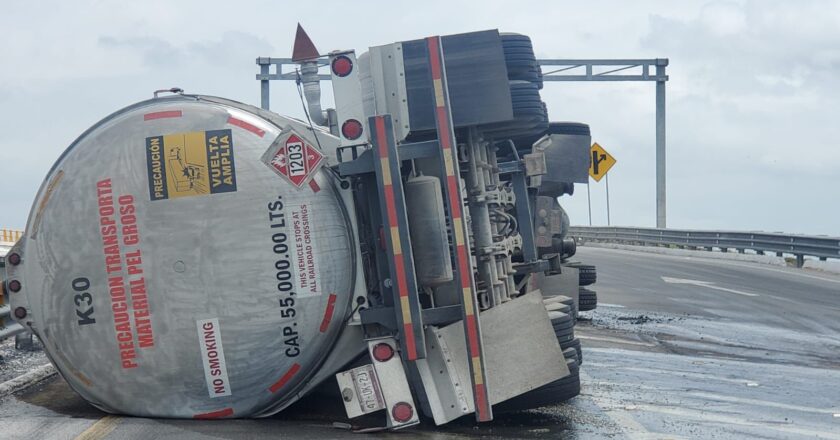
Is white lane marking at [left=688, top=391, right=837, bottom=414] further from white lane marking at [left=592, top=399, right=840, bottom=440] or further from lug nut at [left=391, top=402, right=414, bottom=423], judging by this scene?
lug nut at [left=391, top=402, right=414, bottom=423]

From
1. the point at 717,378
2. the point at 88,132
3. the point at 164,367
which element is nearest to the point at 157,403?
the point at 164,367

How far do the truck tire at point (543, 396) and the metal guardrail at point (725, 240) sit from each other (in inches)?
373

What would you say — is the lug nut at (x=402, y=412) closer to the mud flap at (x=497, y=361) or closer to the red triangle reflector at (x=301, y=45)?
the mud flap at (x=497, y=361)

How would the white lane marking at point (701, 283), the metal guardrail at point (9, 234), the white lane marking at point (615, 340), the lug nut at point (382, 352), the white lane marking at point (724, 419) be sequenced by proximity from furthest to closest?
1. the metal guardrail at point (9, 234)
2. the white lane marking at point (701, 283)
3. the white lane marking at point (615, 340)
4. the white lane marking at point (724, 419)
5. the lug nut at point (382, 352)

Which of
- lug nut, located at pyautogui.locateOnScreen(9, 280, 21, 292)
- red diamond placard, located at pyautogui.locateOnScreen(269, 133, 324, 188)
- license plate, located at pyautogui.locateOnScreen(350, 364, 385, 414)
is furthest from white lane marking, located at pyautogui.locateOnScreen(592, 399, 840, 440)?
lug nut, located at pyautogui.locateOnScreen(9, 280, 21, 292)

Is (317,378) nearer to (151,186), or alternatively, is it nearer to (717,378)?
(151,186)

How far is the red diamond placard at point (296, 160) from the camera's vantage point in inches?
266

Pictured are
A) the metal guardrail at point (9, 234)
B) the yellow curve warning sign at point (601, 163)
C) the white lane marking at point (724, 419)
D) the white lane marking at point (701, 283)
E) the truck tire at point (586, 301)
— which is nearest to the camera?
the white lane marking at point (724, 419)

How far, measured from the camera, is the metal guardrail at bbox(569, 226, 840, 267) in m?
24.7

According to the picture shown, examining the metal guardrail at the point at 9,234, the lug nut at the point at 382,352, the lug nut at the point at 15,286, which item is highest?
the lug nut at the point at 15,286

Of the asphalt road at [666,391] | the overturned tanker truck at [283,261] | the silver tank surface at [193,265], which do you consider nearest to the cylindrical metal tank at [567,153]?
the asphalt road at [666,391]

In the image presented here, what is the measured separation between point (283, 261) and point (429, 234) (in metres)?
0.90

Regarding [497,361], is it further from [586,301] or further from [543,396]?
[586,301]

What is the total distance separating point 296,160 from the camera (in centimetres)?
679
